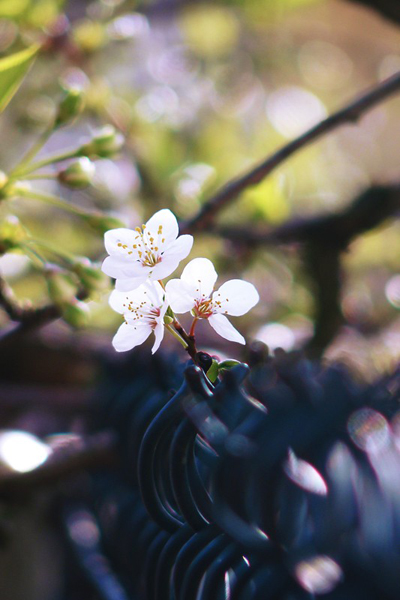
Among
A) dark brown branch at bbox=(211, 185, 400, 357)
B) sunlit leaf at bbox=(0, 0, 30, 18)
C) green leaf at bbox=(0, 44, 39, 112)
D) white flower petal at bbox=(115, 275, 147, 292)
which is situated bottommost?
dark brown branch at bbox=(211, 185, 400, 357)

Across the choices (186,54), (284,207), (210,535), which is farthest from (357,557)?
(186,54)

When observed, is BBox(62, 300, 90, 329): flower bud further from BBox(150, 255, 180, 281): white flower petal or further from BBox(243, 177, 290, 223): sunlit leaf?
BBox(243, 177, 290, 223): sunlit leaf

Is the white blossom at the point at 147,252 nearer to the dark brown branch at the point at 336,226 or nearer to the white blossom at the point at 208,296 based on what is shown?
the white blossom at the point at 208,296

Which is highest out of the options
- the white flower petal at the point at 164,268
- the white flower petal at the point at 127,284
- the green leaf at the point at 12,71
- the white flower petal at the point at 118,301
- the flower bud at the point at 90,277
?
the green leaf at the point at 12,71

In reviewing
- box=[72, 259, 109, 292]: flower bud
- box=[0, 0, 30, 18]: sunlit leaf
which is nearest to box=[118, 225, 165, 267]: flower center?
box=[72, 259, 109, 292]: flower bud

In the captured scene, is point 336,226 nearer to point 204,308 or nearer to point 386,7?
point 386,7

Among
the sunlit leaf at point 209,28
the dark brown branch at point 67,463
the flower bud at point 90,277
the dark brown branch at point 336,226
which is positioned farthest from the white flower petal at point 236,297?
the sunlit leaf at point 209,28
